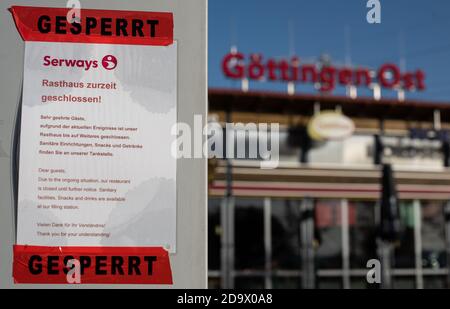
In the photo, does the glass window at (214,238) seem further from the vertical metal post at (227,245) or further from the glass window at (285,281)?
the glass window at (285,281)

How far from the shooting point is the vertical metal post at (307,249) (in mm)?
15961

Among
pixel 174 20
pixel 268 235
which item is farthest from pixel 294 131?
pixel 174 20

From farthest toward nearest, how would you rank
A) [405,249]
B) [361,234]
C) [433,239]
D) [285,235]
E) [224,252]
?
[433,239] < [405,249] < [361,234] < [285,235] < [224,252]

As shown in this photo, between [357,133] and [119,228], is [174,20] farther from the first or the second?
[357,133]

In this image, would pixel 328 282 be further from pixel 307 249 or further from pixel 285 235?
pixel 285 235

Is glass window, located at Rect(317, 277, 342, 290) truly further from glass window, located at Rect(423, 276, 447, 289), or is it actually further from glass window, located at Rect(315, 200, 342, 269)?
glass window, located at Rect(423, 276, 447, 289)

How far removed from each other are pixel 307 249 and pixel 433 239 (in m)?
3.86

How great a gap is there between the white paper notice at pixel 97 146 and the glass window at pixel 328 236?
14.6 metres

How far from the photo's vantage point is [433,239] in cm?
1719

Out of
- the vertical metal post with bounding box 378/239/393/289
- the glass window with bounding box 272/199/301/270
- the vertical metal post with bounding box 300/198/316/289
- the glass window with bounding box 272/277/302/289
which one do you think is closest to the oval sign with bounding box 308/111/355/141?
the glass window with bounding box 272/199/301/270

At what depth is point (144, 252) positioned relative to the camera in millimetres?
2031

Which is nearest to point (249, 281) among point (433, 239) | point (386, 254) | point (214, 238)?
point (214, 238)

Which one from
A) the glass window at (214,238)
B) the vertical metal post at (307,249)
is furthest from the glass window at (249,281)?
the vertical metal post at (307,249)

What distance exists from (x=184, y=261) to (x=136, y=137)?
447 millimetres
